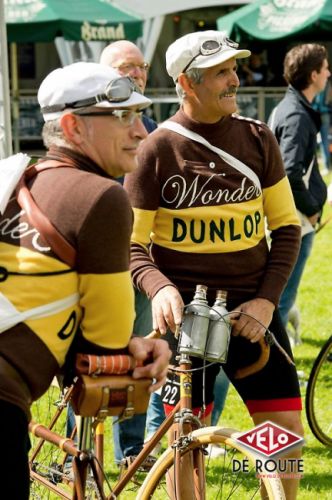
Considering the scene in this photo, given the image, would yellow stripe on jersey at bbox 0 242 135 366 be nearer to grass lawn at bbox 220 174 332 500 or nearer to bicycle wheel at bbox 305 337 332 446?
grass lawn at bbox 220 174 332 500

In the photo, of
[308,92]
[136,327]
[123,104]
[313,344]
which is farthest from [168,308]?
[313,344]

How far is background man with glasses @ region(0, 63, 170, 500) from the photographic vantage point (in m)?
2.90

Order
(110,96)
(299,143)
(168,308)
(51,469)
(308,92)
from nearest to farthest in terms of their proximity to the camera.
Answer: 1. (110,96)
2. (168,308)
3. (51,469)
4. (299,143)
5. (308,92)

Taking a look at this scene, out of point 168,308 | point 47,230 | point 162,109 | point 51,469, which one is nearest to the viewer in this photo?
point 47,230

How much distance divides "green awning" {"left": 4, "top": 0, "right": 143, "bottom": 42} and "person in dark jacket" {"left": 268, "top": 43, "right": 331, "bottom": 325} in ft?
39.1

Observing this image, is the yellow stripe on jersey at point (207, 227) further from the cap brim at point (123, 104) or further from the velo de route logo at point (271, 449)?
the cap brim at point (123, 104)

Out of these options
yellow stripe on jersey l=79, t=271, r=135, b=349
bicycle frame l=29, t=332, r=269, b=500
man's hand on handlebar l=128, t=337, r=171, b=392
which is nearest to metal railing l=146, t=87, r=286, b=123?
bicycle frame l=29, t=332, r=269, b=500

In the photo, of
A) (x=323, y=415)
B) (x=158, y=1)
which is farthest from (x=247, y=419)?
(x=158, y=1)

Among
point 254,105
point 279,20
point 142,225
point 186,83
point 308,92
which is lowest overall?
point 254,105

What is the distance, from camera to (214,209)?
4074mm

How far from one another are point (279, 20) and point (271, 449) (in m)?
18.0

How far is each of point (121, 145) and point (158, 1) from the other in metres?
20.3

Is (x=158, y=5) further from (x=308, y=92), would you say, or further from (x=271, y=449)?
(x=271, y=449)

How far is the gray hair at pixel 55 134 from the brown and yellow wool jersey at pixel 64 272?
0.13 metres
